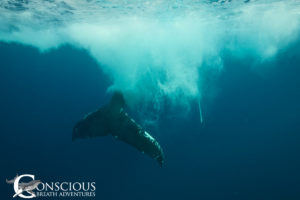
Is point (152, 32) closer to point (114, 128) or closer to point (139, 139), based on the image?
point (114, 128)

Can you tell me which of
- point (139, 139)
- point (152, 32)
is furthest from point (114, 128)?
point (152, 32)

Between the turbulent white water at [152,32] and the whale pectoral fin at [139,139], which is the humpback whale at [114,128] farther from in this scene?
the turbulent white water at [152,32]

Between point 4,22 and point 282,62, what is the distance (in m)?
36.9

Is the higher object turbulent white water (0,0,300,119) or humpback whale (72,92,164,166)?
turbulent white water (0,0,300,119)

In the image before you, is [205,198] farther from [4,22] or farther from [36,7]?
[4,22]

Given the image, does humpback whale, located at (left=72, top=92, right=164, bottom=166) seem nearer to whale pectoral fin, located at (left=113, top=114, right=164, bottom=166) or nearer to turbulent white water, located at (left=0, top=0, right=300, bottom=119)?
whale pectoral fin, located at (left=113, top=114, right=164, bottom=166)

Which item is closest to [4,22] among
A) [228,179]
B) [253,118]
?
[228,179]

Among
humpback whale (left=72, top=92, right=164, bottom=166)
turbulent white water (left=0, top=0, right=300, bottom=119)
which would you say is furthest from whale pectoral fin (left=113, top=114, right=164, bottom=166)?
turbulent white water (left=0, top=0, right=300, bottom=119)

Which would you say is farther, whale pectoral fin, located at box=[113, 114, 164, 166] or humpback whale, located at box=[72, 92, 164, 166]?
humpback whale, located at box=[72, 92, 164, 166]

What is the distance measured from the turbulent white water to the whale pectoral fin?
8147mm

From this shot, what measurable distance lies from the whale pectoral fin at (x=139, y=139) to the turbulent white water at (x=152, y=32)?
815 cm

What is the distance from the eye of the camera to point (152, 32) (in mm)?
21250

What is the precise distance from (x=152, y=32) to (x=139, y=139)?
1540cm

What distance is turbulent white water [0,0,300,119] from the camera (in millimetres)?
14977
